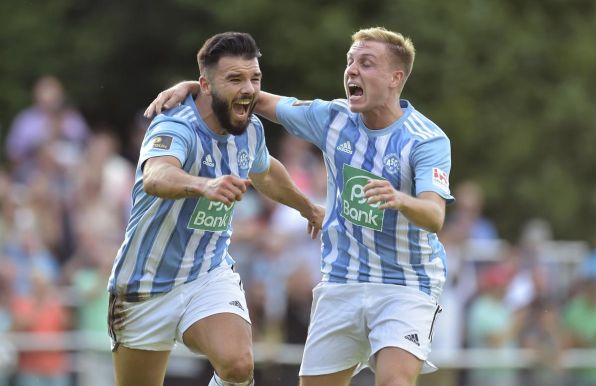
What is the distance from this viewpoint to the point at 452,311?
45.4 feet

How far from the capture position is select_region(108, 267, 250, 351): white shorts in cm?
875

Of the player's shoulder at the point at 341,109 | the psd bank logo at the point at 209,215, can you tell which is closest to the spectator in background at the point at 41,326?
the psd bank logo at the point at 209,215

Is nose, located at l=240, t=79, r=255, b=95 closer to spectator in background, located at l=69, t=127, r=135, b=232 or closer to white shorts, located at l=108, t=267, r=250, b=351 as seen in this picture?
white shorts, located at l=108, t=267, r=250, b=351

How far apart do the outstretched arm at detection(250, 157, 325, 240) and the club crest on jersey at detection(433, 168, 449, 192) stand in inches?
41.9

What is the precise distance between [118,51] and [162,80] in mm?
719

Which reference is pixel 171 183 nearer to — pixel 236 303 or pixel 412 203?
pixel 236 303

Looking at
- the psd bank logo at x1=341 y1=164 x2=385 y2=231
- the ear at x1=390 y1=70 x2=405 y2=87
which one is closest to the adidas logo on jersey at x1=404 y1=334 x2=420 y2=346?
the psd bank logo at x1=341 y1=164 x2=385 y2=231

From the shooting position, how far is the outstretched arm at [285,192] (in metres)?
9.41

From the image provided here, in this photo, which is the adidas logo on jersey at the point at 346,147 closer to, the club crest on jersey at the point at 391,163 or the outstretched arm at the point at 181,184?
the club crest on jersey at the point at 391,163

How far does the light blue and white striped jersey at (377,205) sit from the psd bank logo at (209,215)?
0.64 m

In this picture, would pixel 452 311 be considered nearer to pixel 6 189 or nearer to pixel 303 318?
pixel 303 318

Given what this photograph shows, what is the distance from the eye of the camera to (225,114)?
8.65m

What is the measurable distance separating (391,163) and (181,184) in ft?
4.58

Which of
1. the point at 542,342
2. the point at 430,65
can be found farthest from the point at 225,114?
the point at 430,65
